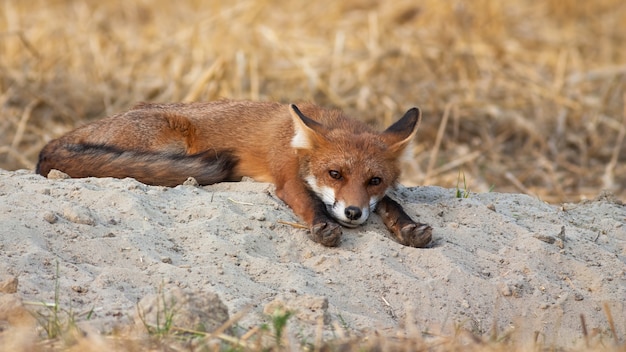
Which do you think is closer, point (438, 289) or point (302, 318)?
point (302, 318)

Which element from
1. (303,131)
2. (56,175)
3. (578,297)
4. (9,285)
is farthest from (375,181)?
(9,285)

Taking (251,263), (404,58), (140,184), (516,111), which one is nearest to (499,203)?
(251,263)

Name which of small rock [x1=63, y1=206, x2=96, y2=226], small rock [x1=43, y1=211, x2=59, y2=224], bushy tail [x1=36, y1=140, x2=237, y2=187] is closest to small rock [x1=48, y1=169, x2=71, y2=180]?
bushy tail [x1=36, y1=140, x2=237, y2=187]

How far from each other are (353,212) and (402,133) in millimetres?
1016

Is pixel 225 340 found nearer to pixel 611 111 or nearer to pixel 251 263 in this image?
pixel 251 263

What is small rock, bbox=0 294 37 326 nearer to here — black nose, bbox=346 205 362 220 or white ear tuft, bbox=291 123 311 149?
black nose, bbox=346 205 362 220

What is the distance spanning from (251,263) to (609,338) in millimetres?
2200

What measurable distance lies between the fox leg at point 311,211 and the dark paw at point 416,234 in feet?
1.56

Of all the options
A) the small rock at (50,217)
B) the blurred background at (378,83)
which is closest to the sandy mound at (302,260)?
the small rock at (50,217)

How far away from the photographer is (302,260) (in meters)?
5.33

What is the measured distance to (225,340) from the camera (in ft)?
12.9

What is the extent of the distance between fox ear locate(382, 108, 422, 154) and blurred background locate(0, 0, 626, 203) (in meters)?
2.95

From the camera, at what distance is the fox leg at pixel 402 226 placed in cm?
555

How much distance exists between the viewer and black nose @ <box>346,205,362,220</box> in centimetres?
553
